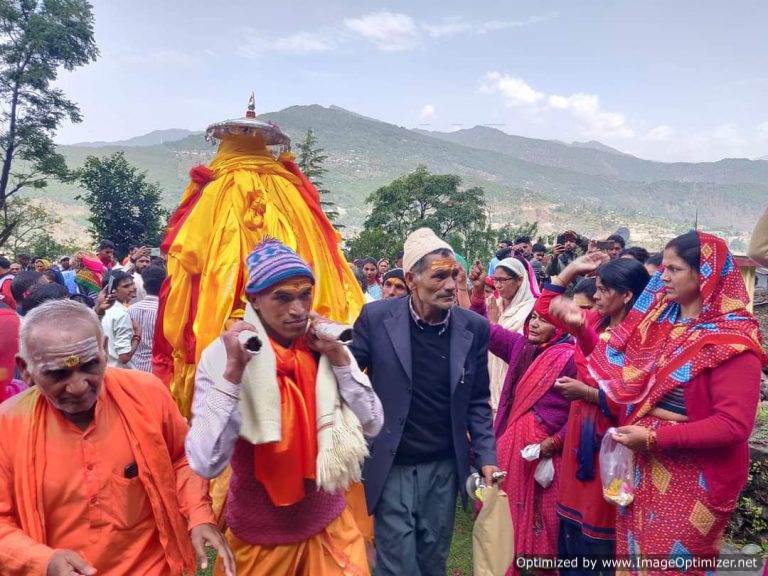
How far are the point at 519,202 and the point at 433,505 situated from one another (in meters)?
125

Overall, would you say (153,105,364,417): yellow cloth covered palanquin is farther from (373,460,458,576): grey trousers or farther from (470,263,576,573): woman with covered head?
(373,460,458,576): grey trousers

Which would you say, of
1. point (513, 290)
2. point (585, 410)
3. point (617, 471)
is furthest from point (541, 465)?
point (513, 290)

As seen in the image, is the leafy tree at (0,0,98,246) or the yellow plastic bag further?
the leafy tree at (0,0,98,246)

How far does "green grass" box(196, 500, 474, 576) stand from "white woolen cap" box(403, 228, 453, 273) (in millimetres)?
1947

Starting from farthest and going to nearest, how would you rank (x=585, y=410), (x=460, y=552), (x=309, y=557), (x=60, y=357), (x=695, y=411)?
(x=460, y=552)
(x=585, y=410)
(x=695, y=411)
(x=309, y=557)
(x=60, y=357)

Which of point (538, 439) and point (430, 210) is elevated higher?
point (538, 439)

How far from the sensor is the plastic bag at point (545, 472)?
12.2 ft

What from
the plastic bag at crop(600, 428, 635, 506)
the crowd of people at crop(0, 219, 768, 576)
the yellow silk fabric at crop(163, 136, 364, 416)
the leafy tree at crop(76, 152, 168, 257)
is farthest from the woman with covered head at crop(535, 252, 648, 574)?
the leafy tree at crop(76, 152, 168, 257)

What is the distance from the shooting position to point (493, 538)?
9.21 feet

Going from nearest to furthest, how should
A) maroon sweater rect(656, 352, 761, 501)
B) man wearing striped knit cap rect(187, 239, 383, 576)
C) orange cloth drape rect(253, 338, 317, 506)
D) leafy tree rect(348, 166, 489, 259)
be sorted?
1. man wearing striped knit cap rect(187, 239, 383, 576)
2. orange cloth drape rect(253, 338, 317, 506)
3. maroon sweater rect(656, 352, 761, 501)
4. leafy tree rect(348, 166, 489, 259)

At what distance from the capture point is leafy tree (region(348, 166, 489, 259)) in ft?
138

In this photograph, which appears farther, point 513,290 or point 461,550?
point 513,290

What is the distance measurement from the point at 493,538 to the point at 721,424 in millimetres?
1147

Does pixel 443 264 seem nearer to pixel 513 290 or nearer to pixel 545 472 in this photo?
pixel 545 472
